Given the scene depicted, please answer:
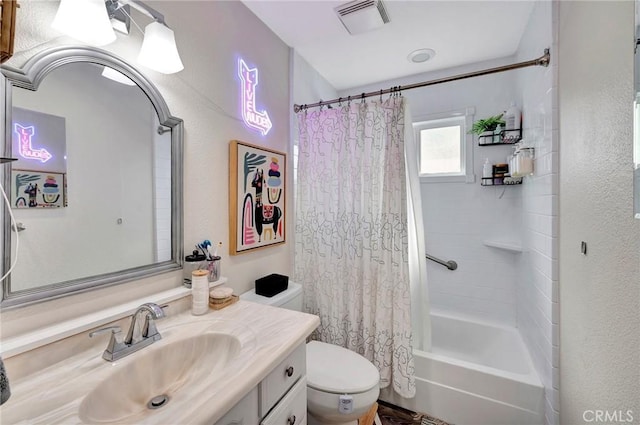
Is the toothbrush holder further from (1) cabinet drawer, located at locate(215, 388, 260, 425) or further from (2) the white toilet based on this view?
(1) cabinet drawer, located at locate(215, 388, 260, 425)

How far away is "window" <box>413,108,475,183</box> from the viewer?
233 centimetres

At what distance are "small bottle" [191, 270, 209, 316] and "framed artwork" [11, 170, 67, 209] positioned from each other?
508 millimetres

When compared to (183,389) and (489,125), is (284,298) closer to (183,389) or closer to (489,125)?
(183,389)

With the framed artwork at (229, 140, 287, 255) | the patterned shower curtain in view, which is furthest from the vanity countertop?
the patterned shower curtain

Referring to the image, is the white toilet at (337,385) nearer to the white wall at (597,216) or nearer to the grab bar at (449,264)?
the white wall at (597,216)

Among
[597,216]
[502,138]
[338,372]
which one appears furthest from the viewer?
[502,138]

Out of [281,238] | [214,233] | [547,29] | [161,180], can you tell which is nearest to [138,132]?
[161,180]

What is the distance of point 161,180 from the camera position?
1.12 meters

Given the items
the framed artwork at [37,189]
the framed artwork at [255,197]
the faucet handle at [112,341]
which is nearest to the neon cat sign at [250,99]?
the framed artwork at [255,197]

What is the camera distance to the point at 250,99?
5.20ft

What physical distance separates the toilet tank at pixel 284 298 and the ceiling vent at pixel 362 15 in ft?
5.65

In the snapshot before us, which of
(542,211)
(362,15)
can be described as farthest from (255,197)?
(542,211)

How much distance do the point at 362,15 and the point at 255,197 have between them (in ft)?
4.20

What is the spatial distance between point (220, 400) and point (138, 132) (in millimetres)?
1024
